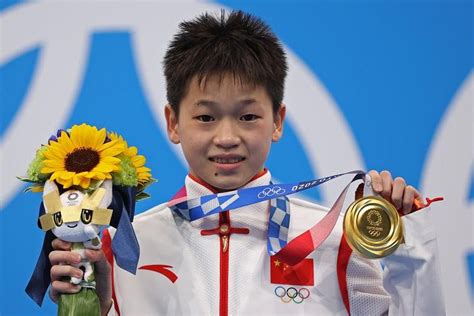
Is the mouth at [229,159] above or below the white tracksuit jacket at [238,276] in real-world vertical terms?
above

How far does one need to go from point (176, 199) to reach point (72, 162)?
0.34 m

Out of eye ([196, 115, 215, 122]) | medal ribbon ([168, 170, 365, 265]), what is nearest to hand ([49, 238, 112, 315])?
medal ribbon ([168, 170, 365, 265])

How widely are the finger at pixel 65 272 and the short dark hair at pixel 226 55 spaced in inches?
18.7

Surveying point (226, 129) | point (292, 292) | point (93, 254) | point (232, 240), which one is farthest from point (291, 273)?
point (93, 254)

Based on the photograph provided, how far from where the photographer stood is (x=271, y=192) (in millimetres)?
1824

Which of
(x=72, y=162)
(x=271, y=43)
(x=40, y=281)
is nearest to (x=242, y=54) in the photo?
(x=271, y=43)

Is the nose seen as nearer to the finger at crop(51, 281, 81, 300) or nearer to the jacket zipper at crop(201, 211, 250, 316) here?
the jacket zipper at crop(201, 211, 250, 316)

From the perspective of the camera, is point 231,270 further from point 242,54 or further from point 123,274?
point 242,54

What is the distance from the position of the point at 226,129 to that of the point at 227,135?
15mm

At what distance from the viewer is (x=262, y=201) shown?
6.10 ft

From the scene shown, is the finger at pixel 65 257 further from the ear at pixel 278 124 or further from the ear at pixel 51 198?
the ear at pixel 278 124

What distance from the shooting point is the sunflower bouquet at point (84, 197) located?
165cm

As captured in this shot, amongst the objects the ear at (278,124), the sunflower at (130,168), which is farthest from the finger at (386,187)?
the sunflower at (130,168)

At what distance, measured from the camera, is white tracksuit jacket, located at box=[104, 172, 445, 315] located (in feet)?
5.96
